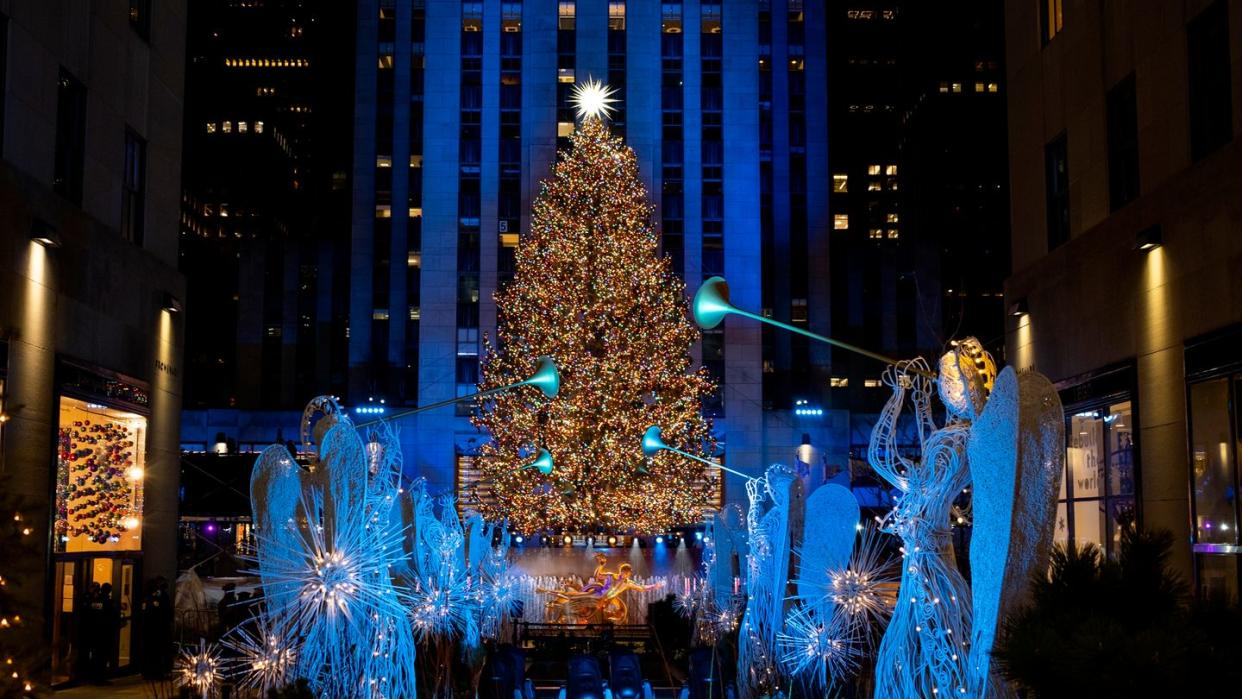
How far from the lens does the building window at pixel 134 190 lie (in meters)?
20.6

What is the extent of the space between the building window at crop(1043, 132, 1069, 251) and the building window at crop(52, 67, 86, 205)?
49.0 ft

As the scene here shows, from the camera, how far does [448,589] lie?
699 inches

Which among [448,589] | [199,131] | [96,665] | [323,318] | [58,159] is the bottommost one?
[96,665]

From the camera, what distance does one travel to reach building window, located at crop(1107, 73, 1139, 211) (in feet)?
56.4

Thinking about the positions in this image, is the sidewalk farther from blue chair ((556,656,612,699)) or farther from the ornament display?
blue chair ((556,656,612,699))

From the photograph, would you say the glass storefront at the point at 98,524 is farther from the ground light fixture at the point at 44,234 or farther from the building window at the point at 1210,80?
the building window at the point at 1210,80

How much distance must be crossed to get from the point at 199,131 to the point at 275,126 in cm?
726

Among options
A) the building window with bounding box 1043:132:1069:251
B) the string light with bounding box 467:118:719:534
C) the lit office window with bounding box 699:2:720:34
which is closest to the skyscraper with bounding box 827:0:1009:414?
the lit office window with bounding box 699:2:720:34

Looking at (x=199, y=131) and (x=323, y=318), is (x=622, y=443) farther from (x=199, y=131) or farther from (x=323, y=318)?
(x=199, y=131)

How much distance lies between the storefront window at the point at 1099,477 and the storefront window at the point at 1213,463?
1927mm

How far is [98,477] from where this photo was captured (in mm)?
19219

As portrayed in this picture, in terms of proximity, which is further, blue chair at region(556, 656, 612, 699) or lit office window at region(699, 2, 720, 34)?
lit office window at region(699, 2, 720, 34)

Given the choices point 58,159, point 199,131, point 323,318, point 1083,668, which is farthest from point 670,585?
point 199,131

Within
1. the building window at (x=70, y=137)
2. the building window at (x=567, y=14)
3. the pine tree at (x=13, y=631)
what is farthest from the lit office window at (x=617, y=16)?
the pine tree at (x=13, y=631)
